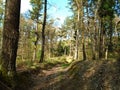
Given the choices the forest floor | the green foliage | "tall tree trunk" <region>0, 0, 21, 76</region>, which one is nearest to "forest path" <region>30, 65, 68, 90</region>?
the forest floor

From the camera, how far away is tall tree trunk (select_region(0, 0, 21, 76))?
23.9 ft

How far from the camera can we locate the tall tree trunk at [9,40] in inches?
286

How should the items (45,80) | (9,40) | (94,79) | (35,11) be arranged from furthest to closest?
(35,11)
(45,80)
(94,79)
(9,40)

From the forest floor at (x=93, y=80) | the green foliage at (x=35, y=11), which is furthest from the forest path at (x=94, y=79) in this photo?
the green foliage at (x=35, y=11)

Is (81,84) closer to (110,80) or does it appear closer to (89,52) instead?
(110,80)

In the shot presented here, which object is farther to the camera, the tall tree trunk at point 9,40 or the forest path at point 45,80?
the forest path at point 45,80

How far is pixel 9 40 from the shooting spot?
23.9ft

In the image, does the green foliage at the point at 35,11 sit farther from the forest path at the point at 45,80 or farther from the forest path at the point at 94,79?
the forest path at the point at 94,79

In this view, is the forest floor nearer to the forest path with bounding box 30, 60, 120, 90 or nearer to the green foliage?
the forest path with bounding box 30, 60, 120, 90

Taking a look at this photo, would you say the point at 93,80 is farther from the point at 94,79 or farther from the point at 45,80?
the point at 45,80

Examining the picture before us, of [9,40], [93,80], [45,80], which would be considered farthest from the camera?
[45,80]

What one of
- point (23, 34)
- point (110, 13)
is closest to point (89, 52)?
point (110, 13)

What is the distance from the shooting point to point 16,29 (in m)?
7.45

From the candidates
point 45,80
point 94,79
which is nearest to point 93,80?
point 94,79
